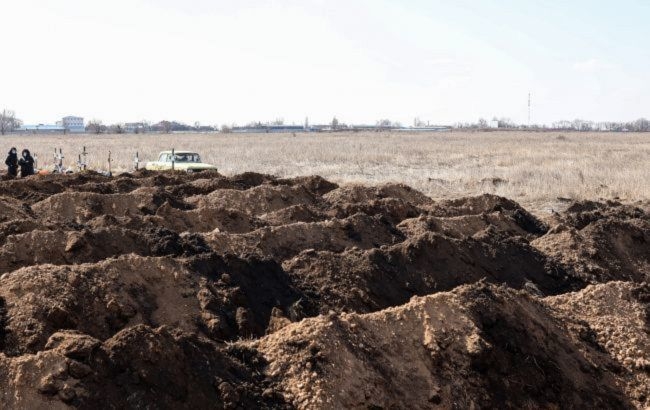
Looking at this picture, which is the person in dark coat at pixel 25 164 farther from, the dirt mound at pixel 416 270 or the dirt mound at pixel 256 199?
the dirt mound at pixel 416 270

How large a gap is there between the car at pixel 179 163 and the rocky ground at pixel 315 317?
11258 mm

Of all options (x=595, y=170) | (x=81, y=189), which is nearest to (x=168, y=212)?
(x=81, y=189)

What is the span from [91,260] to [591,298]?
6.45 m

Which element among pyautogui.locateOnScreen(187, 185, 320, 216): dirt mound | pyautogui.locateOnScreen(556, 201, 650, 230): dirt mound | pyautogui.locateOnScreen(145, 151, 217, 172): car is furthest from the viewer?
pyautogui.locateOnScreen(145, 151, 217, 172): car

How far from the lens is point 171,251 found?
11.2 meters

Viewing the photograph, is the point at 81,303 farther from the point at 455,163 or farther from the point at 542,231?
the point at 455,163

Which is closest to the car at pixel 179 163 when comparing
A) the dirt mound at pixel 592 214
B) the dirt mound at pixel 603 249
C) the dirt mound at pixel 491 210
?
the dirt mound at pixel 491 210

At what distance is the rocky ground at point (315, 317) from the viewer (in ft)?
21.0

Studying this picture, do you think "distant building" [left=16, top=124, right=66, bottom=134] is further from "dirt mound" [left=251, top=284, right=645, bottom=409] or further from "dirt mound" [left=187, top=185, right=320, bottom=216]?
"dirt mound" [left=251, top=284, right=645, bottom=409]

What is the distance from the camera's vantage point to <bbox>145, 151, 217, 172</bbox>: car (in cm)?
2656

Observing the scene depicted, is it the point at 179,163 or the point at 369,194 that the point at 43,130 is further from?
the point at 369,194

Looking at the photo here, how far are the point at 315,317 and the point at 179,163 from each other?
1949 centimetres

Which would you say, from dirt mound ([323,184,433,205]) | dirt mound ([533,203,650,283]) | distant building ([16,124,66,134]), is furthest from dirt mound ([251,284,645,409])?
distant building ([16,124,66,134])

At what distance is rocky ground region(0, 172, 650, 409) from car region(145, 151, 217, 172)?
11258mm
